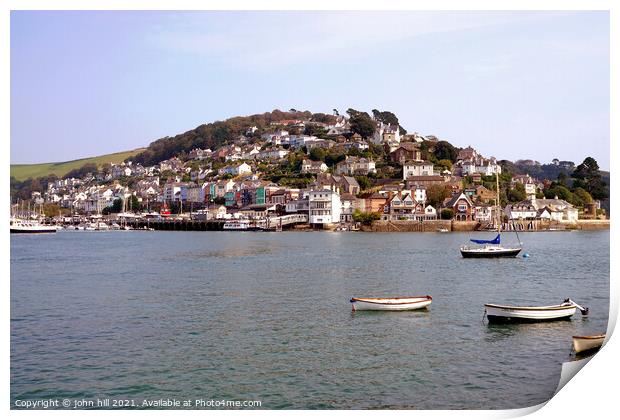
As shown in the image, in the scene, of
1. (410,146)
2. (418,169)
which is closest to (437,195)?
(418,169)

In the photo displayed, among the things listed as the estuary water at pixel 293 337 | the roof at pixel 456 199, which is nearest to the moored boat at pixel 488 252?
the estuary water at pixel 293 337

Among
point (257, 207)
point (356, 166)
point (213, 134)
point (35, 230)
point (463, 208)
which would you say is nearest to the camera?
point (35, 230)

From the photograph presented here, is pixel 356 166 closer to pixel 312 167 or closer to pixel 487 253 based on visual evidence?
pixel 312 167

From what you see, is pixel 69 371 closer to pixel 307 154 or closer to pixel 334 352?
pixel 334 352

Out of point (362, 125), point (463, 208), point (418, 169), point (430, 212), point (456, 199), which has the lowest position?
point (430, 212)

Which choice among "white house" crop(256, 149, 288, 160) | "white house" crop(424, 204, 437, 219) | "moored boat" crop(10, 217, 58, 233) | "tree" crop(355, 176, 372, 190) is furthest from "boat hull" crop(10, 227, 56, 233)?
"white house" crop(256, 149, 288, 160)

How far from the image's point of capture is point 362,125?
4156cm

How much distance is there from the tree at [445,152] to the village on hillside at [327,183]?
0.06 m

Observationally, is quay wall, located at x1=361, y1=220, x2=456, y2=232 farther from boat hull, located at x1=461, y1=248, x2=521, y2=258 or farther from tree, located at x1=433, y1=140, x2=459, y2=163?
boat hull, located at x1=461, y1=248, x2=521, y2=258

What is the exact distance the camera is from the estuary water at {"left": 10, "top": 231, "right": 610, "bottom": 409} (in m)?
4.23

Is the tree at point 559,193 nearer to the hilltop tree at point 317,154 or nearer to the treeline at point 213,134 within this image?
the hilltop tree at point 317,154

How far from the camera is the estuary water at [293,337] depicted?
4.23 m

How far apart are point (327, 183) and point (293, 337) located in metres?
25.6
